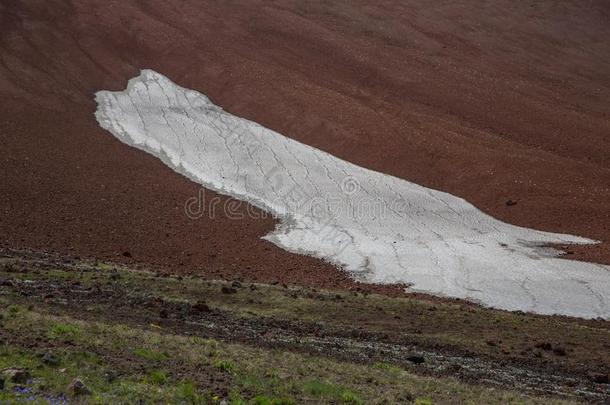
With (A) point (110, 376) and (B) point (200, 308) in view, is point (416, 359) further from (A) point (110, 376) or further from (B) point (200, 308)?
(A) point (110, 376)

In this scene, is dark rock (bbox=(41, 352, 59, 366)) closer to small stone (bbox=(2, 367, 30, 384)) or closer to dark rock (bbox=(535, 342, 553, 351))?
small stone (bbox=(2, 367, 30, 384))

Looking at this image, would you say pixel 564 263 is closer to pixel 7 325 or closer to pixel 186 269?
pixel 186 269

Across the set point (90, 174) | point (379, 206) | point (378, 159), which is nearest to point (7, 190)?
point (90, 174)

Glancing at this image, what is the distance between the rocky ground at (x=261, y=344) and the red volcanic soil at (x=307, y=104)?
4650 mm

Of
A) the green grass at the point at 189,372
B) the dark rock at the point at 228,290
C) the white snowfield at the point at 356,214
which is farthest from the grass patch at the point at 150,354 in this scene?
the white snowfield at the point at 356,214

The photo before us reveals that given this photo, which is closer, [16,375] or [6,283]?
[16,375]

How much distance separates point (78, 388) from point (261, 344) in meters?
6.43

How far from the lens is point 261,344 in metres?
17.2

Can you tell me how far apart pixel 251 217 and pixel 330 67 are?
1992cm

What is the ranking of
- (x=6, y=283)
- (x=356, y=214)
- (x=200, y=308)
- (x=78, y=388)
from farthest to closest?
1. (x=356, y=214)
2. (x=200, y=308)
3. (x=6, y=283)
4. (x=78, y=388)

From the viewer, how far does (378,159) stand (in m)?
40.0

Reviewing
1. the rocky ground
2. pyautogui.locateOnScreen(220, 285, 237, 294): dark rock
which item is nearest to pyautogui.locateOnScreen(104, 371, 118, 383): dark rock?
the rocky ground

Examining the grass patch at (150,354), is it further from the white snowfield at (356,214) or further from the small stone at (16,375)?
the white snowfield at (356,214)

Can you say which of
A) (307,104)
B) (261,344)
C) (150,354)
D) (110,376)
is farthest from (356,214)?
(110,376)
